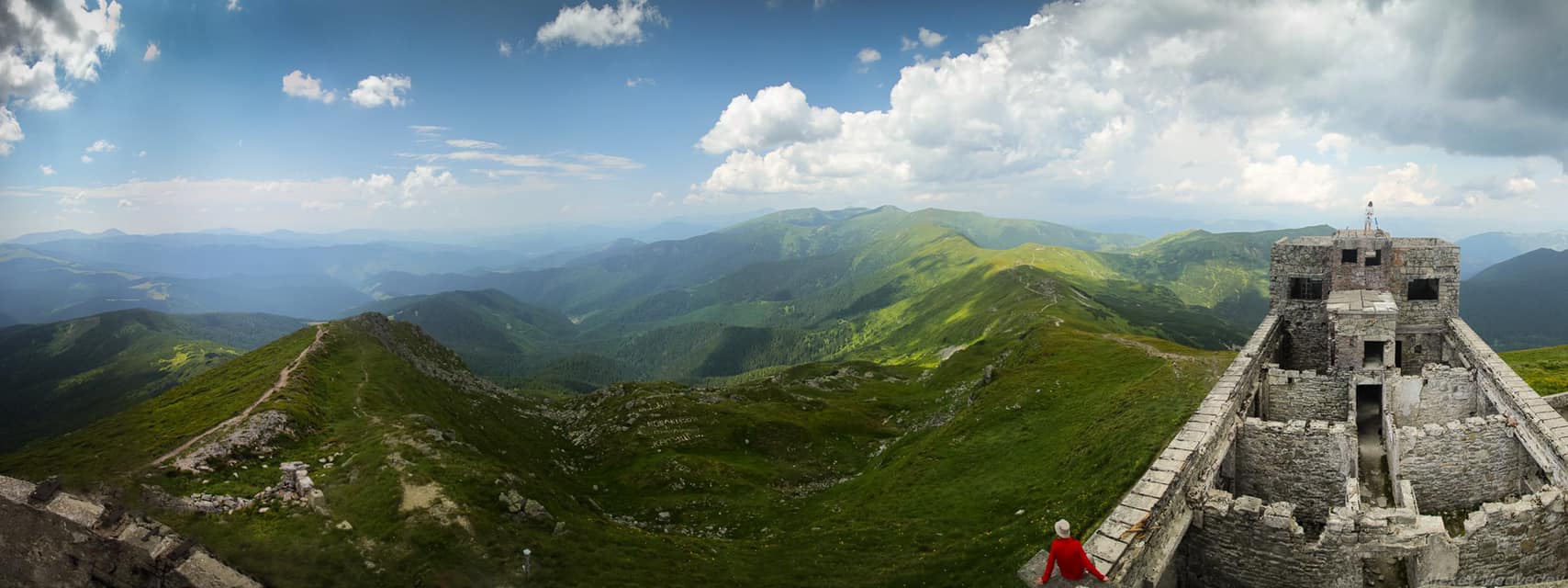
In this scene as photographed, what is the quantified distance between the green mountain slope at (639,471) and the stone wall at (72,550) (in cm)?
475

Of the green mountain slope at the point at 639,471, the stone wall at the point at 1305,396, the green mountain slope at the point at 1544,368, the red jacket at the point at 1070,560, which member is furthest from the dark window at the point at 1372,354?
the red jacket at the point at 1070,560

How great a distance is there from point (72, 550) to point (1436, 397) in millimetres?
56720

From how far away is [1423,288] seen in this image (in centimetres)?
3641

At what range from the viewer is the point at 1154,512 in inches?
718

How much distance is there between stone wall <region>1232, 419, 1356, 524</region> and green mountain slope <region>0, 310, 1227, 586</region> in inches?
260

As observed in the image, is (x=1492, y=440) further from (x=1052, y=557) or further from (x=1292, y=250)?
(x=1052, y=557)

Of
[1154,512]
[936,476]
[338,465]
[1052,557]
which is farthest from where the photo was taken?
[936,476]

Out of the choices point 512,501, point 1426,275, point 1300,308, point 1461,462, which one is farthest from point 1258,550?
point 512,501

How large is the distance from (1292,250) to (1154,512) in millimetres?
30934

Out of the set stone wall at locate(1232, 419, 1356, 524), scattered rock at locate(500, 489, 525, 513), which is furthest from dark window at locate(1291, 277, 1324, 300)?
scattered rock at locate(500, 489, 525, 513)

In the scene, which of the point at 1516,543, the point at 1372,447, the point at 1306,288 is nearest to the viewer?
the point at 1516,543

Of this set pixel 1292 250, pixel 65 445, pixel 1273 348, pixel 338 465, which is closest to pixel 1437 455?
pixel 1273 348

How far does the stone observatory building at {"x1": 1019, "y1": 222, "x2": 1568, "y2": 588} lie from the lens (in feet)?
58.3

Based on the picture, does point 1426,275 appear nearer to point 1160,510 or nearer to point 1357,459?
point 1357,459
